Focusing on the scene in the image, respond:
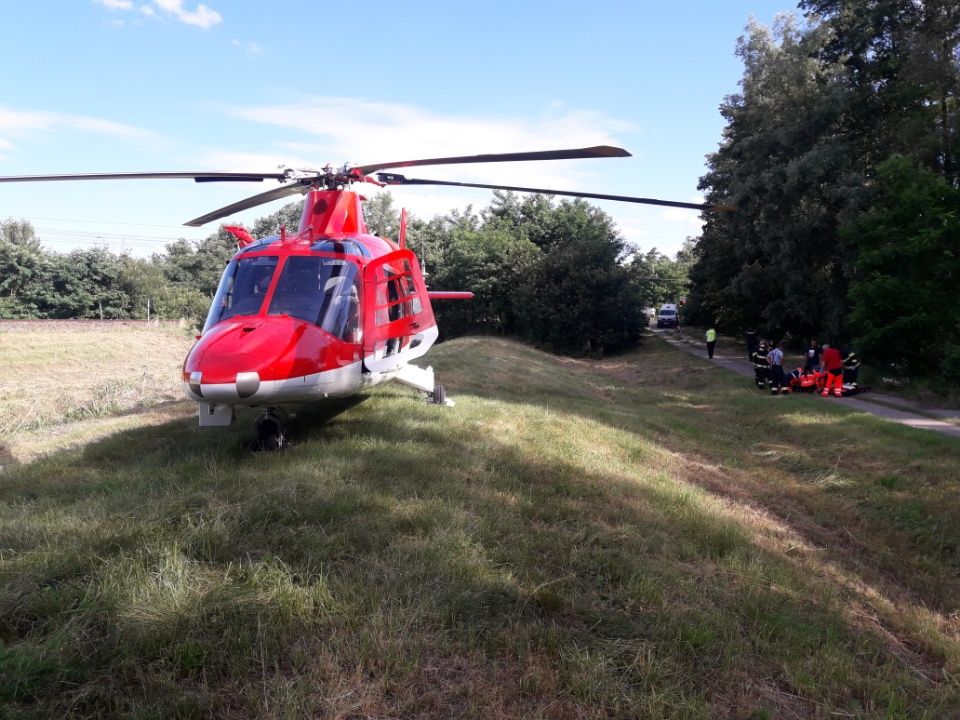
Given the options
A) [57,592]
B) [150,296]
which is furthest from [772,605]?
[150,296]

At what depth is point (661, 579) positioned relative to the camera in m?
4.86

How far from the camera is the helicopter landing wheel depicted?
24.6 feet

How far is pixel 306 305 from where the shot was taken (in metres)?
7.51

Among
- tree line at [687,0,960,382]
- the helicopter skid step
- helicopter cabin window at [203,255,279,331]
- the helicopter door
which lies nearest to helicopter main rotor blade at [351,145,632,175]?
the helicopter door

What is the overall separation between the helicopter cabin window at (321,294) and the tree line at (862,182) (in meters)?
13.4

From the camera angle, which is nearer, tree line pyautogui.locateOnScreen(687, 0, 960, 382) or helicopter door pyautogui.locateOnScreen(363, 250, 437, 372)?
helicopter door pyautogui.locateOnScreen(363, 250, 437, 372)

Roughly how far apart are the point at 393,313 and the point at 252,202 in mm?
2476

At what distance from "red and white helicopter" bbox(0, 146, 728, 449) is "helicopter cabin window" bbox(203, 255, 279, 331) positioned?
0.01m

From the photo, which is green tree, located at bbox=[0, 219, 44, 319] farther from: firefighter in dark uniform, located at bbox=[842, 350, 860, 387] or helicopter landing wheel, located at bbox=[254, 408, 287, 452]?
firefighter in dark uniform, located at bbox=[842, 350, 860, 387]

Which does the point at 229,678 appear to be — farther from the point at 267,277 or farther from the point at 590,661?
the point at 267,277

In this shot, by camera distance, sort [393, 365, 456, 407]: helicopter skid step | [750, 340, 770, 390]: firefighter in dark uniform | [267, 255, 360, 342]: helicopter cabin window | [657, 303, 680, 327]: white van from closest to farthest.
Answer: [267, 255, 360, 342]: helicopter cabin window → [393, 365, 456, 407]: helicopter skid step → [750, 340, 770, 390]: firefighter in dark uniform → [657, 303, 680, 327]: white van

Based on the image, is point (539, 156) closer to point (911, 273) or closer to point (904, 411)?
point (904, 411)

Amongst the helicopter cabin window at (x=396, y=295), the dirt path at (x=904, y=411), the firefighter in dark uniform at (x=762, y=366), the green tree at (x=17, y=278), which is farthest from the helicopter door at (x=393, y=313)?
the green tree at (x=17, y=278)

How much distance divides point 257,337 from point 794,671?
5290mm
